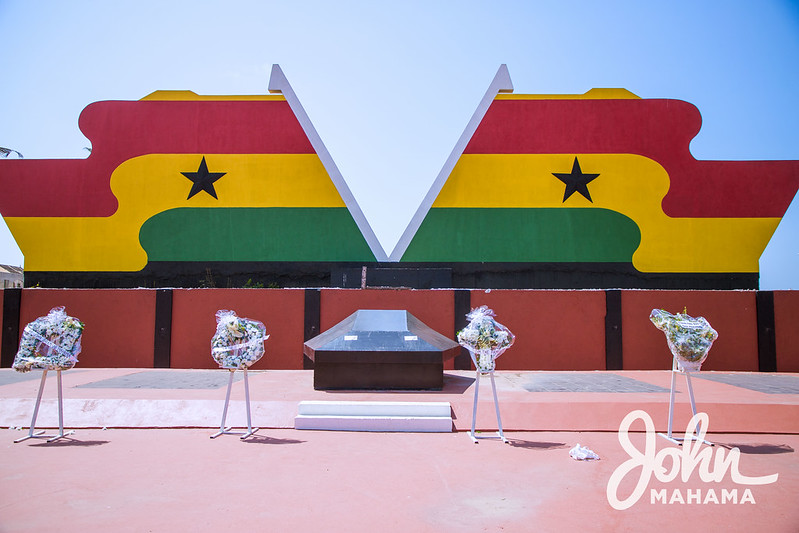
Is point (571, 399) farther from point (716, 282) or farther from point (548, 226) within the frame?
point (716, 282)

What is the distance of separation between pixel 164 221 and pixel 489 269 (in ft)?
31.6

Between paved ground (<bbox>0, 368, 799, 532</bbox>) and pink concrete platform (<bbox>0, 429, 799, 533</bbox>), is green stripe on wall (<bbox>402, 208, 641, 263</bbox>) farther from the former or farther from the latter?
pink concrete platform (<bbox>0, 429, 799, 533</bbox>)

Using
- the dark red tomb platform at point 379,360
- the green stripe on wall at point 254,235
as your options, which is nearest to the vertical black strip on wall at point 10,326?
the green stripe on wall at point 254,235

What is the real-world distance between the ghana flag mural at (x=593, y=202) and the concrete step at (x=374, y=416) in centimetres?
796

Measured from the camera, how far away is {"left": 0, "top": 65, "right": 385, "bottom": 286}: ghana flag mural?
1550cm

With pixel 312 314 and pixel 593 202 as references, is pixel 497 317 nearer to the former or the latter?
pixel 312 314

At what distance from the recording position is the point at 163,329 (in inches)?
519

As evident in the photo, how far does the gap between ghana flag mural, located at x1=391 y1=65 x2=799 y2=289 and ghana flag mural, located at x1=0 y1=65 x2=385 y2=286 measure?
2831 millimetres

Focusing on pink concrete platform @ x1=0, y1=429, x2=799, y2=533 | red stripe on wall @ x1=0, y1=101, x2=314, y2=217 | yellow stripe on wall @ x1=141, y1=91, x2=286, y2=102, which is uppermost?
yellow stripe on wall @ x1=141, y1=91, x2=286, y2=102


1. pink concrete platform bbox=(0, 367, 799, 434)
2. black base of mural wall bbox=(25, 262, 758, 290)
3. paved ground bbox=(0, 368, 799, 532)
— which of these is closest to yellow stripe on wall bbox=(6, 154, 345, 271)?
black base of mural wall bbox=(25, 262, 758, 290)

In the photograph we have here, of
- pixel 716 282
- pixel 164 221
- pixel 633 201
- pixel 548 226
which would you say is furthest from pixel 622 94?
pixel 164 221

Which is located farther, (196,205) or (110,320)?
(196,205)

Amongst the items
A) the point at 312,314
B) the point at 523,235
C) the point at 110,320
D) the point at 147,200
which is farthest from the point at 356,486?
the point at 147,200

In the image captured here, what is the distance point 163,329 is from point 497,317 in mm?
8289
